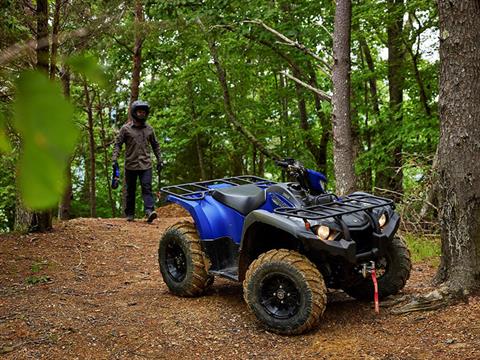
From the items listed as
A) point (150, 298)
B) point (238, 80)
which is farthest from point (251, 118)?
point (150, 298)

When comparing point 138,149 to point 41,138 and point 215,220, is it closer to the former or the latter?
point 215,220

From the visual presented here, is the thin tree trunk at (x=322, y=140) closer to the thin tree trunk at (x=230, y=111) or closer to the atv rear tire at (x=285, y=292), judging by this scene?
the thin tree trunk at (x=230, y=111)

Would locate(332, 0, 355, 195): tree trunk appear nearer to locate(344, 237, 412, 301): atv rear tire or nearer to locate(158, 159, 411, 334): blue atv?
locate(158, 159, 411, 334): blue atv

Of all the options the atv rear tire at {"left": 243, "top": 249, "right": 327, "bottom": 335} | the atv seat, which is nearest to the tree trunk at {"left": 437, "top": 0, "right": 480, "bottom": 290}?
the atv rear tire at {"left": 243, "top": 249, "right": 327, "bottom": 335}

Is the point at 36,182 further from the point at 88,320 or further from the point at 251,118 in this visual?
the point at 251,118

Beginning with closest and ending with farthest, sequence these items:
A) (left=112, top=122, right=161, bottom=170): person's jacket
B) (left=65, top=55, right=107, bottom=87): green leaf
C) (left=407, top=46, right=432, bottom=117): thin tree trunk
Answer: (left=65, top=55, right=107, bottom=87): green leaf → (left=112, top=122, right=161, bottom=170): person's jacket → (left=407, top=46, right=432, bottom=117): thin tree trunk

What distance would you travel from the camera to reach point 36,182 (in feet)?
1.40

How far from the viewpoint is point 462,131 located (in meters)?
4.28

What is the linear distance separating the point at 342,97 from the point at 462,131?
144 inches

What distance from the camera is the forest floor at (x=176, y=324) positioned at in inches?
147

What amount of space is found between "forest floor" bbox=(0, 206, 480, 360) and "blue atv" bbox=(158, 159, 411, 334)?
225mm

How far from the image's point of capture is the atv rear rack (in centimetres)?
408

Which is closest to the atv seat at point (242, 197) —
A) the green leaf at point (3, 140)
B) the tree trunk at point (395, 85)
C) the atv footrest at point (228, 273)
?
the atv footrest at point (228, 273)

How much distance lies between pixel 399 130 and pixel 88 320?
7.55m
